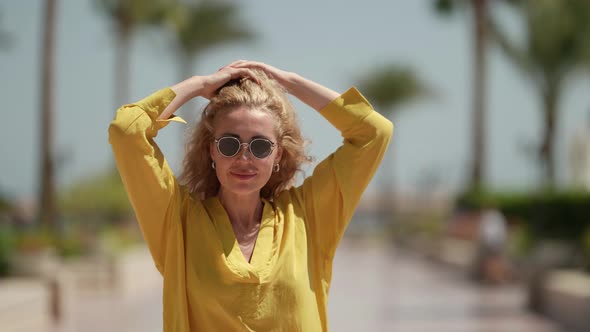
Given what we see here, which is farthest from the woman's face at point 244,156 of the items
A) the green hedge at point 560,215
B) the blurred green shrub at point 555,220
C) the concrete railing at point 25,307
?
the green hedge at point 560,215

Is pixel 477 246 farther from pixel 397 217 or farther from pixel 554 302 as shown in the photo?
pixel 397 217

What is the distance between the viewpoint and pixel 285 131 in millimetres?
2672

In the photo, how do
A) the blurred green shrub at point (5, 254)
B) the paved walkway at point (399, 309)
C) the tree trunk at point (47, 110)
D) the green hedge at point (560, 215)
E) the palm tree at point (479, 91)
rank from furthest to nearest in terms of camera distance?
1. the palm tree at point (479, 91)
2. the green hedge at point (560, 215)
3. the tree trunk at point (47, 110)
4. the blurred green shrub at point (5, 254)
5. the paved walkway at point (399, 309)

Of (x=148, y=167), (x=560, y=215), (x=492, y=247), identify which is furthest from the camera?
(x=560, y=215)

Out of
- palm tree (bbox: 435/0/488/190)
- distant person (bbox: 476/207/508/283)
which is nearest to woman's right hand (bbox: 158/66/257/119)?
distant person (bbox: 476/207/508/283)

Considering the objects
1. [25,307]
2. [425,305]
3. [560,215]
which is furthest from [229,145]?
[560,215]

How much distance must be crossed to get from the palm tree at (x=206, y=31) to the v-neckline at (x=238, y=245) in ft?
109

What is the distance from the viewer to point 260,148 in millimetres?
2516

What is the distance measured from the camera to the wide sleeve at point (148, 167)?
7.92ft

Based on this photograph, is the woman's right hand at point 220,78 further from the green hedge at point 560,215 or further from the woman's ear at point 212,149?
the green hedge at point 560,215

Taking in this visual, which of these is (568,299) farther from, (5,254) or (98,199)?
(98,199)

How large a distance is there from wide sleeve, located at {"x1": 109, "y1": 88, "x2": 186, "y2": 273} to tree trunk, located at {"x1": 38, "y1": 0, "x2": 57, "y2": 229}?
16.8 metres

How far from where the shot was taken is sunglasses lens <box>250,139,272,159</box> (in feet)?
8.23

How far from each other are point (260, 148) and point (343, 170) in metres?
0.30
